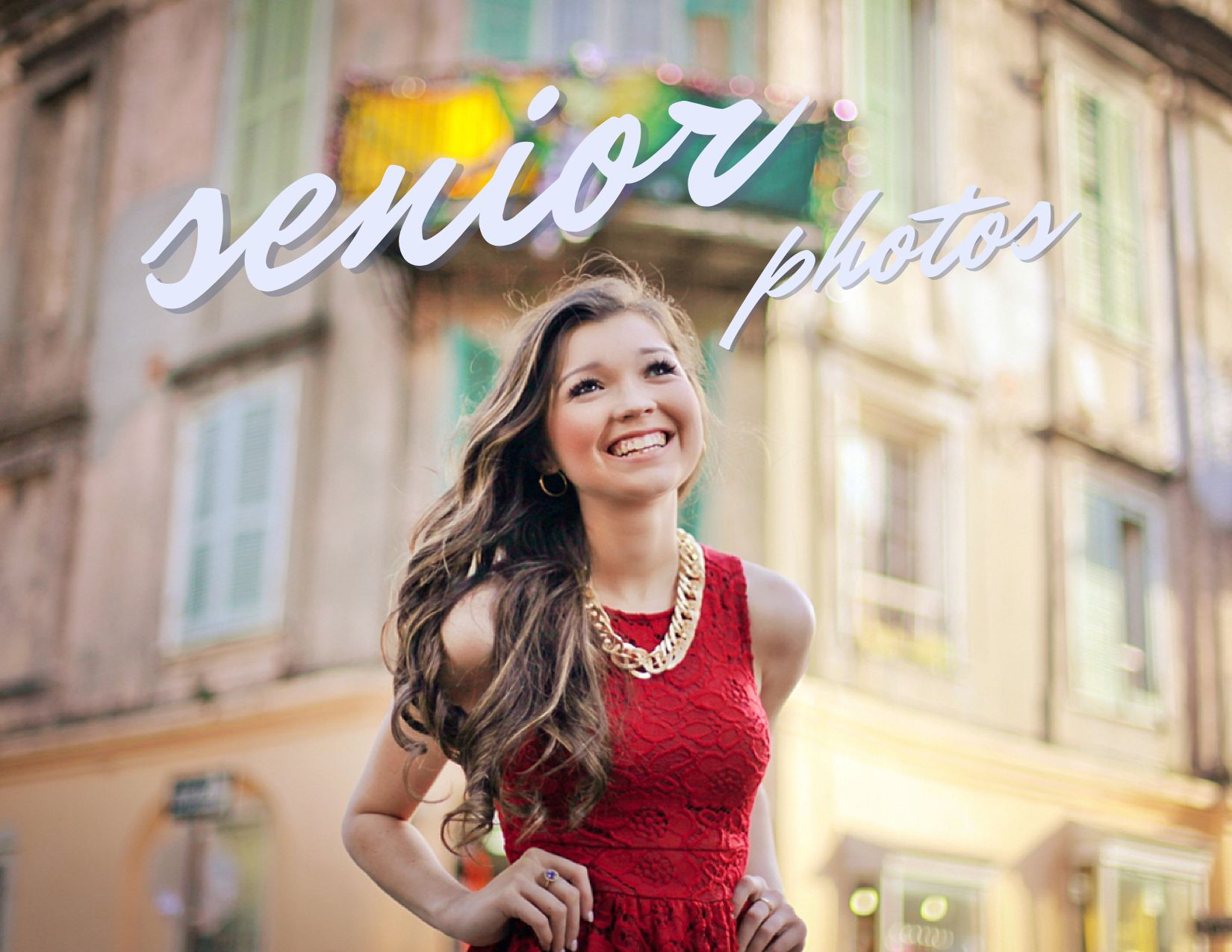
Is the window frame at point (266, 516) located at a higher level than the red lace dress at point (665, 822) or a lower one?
higher

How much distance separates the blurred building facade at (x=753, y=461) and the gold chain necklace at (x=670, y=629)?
20.3ft

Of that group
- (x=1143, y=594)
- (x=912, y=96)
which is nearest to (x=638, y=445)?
(x=912, y=96)

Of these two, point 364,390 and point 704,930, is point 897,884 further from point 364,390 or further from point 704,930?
point 704,930

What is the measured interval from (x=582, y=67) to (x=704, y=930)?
23.8 feet

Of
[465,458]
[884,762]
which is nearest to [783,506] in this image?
[884,762]

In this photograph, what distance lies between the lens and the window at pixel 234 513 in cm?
928

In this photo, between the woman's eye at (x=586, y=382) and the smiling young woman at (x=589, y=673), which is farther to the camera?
the woman's eye at (x=586, y=382)

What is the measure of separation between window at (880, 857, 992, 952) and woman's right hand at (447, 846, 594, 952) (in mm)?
7239

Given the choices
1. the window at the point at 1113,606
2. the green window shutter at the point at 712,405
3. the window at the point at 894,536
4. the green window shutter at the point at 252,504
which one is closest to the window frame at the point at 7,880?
the green window shutter at the point at 252,504

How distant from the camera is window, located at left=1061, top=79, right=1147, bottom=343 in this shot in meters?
10.6

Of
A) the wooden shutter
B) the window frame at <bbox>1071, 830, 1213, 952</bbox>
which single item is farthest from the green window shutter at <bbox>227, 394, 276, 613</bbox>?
the window frame at <bbox>1071, 830, 1213, 952</bbox>

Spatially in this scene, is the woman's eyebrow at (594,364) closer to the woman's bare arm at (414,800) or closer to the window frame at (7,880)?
the woman's bare arm at (414,800)

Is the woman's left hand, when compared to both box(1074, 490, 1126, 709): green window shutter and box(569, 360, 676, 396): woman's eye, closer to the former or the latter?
box(569, 360, 676, 396): woman's eye

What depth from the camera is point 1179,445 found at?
10.9 metres
